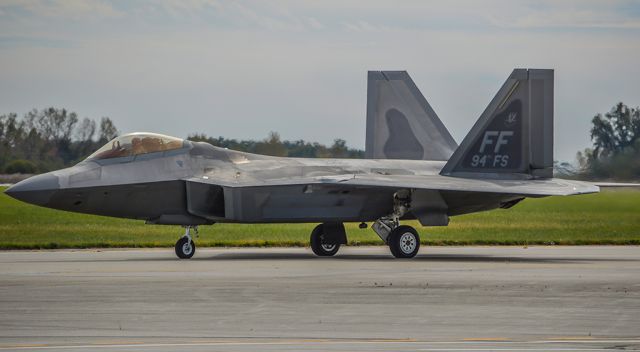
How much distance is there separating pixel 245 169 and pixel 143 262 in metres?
3.34

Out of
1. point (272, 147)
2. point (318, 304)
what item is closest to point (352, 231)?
point (272, 147)

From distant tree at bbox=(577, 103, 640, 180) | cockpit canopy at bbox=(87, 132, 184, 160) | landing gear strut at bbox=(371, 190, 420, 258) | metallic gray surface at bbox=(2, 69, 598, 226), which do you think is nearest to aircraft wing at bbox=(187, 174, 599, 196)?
metallic gray surface at bbox=(2, 69, 598, 226)

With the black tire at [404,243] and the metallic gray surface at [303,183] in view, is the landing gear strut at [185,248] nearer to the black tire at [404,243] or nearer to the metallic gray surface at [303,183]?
the metallic gray surface at [303,183]

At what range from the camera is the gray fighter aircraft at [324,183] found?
22312 mm

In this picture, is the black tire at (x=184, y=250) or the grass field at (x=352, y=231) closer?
the black tire at (x=184, y=250)

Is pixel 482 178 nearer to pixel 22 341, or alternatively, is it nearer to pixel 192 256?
pixel 192 256

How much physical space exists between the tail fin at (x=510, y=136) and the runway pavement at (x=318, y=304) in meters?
3.06

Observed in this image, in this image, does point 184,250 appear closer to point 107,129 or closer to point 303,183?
point 303,183

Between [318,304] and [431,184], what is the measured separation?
8.79 metres

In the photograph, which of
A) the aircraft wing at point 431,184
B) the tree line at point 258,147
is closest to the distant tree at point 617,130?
the tree line at point 258,147

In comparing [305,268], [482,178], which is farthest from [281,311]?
[482,178]

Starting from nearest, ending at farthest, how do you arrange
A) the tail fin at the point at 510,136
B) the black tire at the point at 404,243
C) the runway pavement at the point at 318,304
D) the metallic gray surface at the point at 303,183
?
the runway pavement at the point at 318,304, the metallic gray surface at the point at 303,183, the black tire at the point at 404,243, the tail fin at the point at 510,136

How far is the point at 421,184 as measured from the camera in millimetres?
22766

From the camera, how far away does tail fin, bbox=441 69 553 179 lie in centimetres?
2462
